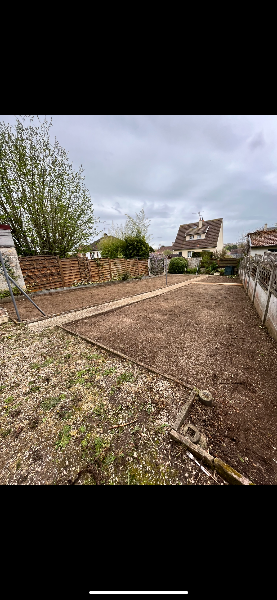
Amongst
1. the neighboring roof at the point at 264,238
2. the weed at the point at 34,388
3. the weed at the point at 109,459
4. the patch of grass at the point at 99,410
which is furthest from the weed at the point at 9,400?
the neighboring roof at the point at 264,238

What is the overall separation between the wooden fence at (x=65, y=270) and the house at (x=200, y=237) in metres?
17.9

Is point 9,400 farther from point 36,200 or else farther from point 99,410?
point 36,200

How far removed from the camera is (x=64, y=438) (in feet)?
5.84

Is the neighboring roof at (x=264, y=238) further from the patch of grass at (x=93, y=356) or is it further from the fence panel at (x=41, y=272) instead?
the patch of grass at (x=93, y=356)

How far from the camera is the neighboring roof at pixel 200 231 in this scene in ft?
92.5

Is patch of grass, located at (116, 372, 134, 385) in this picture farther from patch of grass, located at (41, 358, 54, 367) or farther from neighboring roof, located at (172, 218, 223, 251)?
neighboring roof, located at (172, 218, 223, 251)

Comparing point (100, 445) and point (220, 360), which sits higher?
point (220, 360)

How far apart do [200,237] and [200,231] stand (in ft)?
3.07

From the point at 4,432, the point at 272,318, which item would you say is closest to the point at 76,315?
the point at 4,432

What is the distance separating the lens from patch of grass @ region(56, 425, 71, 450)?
1.72 metres

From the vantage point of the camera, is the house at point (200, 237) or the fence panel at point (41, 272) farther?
the house at point (200, 237)
